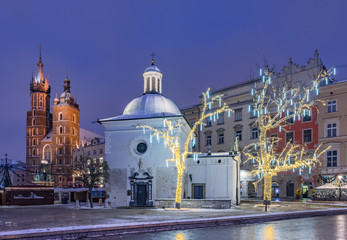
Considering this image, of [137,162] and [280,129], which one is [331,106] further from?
[137,162]

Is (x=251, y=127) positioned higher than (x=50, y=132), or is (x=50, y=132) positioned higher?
(x=50, y=132)

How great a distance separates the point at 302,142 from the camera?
4056 centimetres

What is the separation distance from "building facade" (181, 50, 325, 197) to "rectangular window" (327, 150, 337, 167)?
6.53ft

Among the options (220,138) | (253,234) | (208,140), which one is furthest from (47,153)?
(253,234)

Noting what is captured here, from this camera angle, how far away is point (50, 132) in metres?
103

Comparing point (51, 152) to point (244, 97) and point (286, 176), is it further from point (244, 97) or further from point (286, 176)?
point (286, 176)

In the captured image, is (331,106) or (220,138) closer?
(331,106)

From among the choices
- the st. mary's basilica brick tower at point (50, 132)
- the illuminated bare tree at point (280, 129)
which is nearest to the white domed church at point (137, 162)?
the illuminated bare tree at point (280, 129)

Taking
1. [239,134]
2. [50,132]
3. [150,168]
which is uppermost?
[50,132]

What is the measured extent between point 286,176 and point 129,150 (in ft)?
67.5

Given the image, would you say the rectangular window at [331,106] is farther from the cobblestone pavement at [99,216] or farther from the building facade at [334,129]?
the cobblestone pavement at [99,216]

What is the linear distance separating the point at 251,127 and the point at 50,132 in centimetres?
7228

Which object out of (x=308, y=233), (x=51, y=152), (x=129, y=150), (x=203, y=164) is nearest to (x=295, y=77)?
(x=203, y=164)

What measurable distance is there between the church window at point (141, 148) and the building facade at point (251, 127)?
11.6 metres
